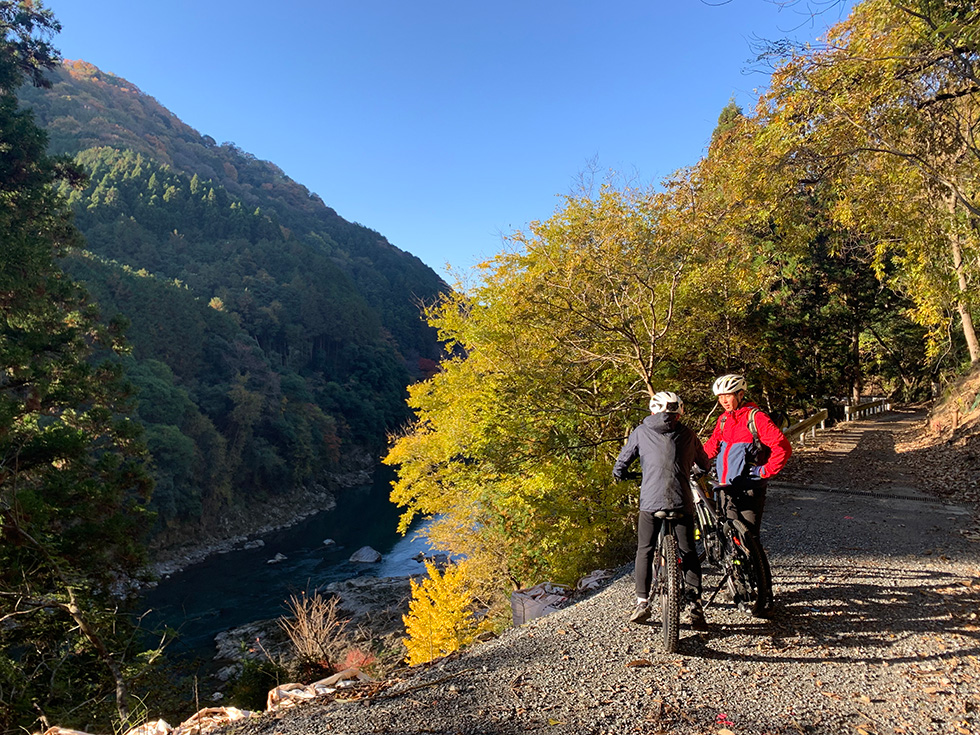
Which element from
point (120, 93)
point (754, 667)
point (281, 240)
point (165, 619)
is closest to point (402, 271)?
point (281, 240)

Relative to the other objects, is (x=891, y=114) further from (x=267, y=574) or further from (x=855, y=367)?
(x=267, y=574)

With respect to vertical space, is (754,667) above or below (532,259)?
below

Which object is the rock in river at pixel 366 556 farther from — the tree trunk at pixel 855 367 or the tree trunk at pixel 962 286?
the tree trunk at pixel 962 286

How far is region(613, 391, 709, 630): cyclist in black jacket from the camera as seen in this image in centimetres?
347

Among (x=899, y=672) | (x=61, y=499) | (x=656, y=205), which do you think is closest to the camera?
(x=899, y=672)

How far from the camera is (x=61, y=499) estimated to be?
1042 cm

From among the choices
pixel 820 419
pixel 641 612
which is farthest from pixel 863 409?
pixel 641 612

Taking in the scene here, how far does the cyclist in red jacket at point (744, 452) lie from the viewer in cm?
365

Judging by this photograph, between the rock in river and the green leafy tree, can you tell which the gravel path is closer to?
the green leafy tree

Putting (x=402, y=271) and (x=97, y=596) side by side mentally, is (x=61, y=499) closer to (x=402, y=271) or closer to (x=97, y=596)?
(x=97, y=596)

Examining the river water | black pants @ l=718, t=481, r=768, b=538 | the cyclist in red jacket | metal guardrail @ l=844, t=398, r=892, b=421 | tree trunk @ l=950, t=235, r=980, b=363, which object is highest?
tree trunk @ l=950, t=235, r=980, b=363

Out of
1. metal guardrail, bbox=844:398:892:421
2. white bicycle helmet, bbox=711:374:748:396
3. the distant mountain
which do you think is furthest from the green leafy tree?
metal guardrail, bbox=844:398:892:421

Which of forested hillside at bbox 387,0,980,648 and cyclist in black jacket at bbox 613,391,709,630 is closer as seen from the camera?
cyclist in black jacket at bbox 613,391,709,630

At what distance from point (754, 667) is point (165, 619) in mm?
23884
